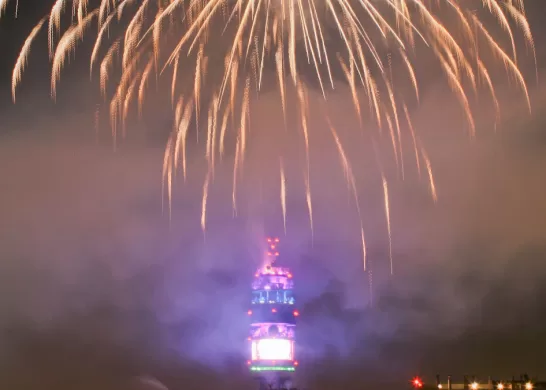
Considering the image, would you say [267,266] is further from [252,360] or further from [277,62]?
[277,62]

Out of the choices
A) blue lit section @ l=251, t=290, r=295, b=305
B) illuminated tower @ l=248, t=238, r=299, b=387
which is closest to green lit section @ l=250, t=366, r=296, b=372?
illuminated tower @ l=248, t=238, r=299, b=387

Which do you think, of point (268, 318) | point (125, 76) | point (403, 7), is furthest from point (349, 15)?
point (268, 318)

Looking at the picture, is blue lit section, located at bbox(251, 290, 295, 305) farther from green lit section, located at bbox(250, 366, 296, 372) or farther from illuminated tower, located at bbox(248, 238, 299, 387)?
green lit section, located at bbox(250, 366, 296, 372)

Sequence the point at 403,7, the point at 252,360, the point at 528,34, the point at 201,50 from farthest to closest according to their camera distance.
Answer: the point at 252,360 < the point at 201,50 < the point at 403,7 < the point at 528,34

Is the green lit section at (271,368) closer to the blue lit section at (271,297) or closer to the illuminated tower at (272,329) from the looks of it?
the illuminated tower at (272,329)

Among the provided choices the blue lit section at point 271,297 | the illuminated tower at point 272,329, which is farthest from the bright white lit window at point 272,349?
the blue lit section at point 271,297

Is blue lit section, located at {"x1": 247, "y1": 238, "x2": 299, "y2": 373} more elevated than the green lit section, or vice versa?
blue lit section, located at {"x1": 247, "y1": 238, "x2": 299, "y2": 373}

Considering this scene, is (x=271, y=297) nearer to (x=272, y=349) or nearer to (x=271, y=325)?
(x=271, y=325)
